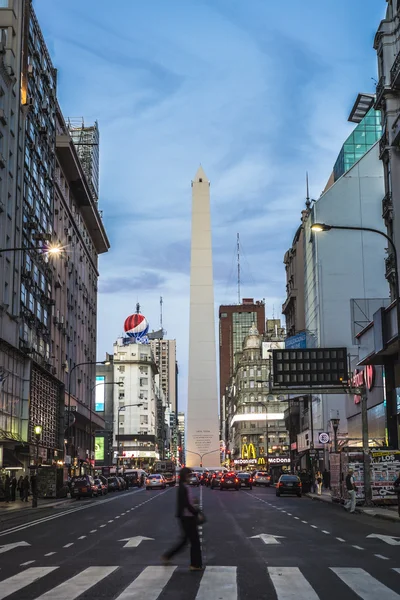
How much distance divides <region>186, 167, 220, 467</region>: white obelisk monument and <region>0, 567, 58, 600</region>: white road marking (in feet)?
325

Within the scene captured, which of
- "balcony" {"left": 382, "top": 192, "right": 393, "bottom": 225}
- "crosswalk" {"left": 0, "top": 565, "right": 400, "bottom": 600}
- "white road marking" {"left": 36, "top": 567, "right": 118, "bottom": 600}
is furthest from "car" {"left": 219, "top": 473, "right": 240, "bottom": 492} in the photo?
"white road marking" {"left": 36, "top": 567, "right": 118, "bottom": 600}

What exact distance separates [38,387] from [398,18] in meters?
36.9

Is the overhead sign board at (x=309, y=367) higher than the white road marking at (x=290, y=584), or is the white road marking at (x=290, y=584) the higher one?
the overhead sign board at (x=309, y=367)

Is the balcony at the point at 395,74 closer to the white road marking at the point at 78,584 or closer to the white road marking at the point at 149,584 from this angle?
the white road marking at the point at 149,584

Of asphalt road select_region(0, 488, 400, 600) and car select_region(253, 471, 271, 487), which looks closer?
asphalt road select_region(0, 488, 400, 600)

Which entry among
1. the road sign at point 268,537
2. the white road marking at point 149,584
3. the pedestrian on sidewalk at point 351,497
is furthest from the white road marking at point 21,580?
the pedestrian on sidewalk at point 351,497

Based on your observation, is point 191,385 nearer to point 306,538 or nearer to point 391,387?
point 391,387

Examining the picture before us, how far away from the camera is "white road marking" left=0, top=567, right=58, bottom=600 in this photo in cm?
1145

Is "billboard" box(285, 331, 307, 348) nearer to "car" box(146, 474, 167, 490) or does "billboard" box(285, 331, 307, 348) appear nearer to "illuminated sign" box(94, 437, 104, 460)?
"car" box(146, 474, 167, 490)

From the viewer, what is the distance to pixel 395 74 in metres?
40.4

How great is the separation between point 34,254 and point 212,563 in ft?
158

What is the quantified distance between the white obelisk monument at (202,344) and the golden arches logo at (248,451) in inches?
2135

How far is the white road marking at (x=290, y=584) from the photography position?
415 inches

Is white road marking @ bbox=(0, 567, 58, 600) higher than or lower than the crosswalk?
lower
